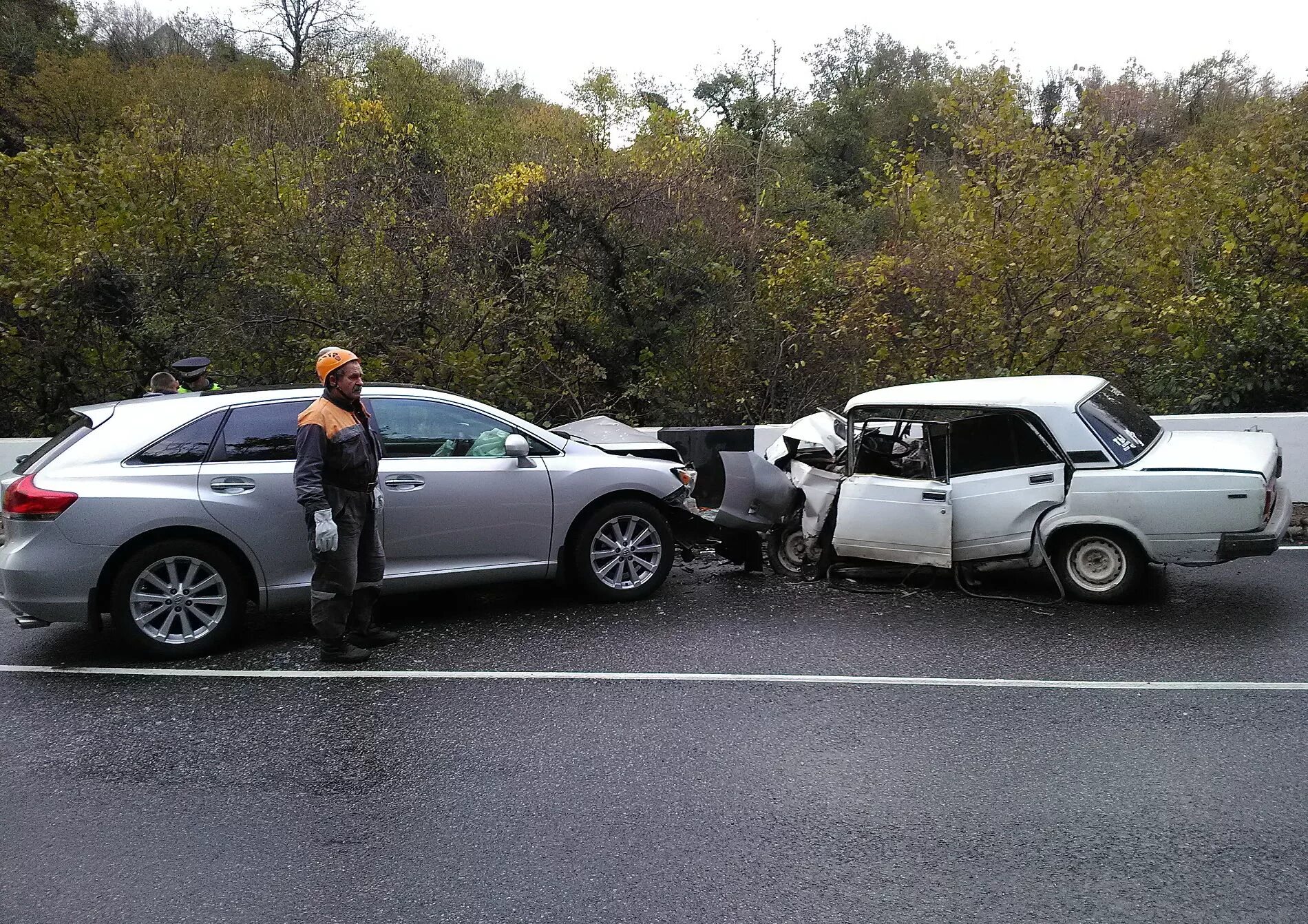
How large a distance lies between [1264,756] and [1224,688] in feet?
3.22

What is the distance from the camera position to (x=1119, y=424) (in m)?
7.79

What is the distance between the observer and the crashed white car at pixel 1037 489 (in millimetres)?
7082

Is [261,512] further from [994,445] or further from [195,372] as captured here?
[994,445]

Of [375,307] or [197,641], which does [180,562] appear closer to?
Result: [197,641]

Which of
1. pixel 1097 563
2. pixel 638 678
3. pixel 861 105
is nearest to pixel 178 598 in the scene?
pixel 638 678

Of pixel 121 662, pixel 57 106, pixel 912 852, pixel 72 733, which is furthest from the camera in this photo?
pixel 57 106

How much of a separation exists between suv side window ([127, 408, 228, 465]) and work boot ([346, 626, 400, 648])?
1523 mm

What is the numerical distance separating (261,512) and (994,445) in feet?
17.1

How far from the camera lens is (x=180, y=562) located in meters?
6.57

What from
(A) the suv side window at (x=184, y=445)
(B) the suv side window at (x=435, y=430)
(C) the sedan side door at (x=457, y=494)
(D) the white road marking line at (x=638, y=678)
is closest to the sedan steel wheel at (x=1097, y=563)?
(D) the white road marking line at (x=638, y=678)

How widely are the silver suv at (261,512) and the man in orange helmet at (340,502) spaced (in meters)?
0.51

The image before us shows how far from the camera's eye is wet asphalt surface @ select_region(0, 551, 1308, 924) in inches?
143

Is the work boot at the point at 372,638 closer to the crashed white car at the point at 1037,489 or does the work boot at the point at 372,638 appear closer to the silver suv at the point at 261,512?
the silver suv at the point at 261,512

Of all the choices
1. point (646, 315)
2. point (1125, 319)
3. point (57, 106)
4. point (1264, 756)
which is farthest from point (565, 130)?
point (1264, 756)
